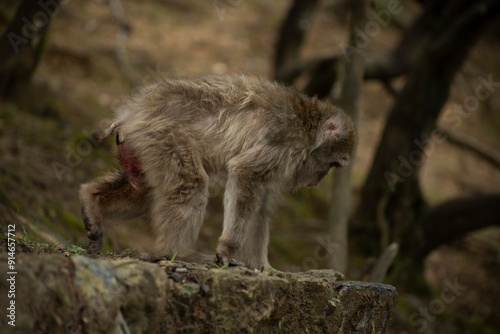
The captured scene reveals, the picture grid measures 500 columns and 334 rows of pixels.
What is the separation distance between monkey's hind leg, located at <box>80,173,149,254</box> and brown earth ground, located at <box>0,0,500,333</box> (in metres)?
0.56

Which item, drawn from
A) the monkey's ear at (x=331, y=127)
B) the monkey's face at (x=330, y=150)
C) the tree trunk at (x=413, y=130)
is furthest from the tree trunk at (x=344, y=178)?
the tree trunk at (x=413, y=130)

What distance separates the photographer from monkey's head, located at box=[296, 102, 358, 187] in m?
4.76

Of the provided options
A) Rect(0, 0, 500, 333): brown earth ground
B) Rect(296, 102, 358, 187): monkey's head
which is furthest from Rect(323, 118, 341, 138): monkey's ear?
Rect(0, 0, 500, 333): brown earth ground

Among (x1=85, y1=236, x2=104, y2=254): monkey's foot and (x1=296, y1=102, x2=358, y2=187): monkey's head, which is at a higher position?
(x1=296, y1=102, x2=358, y2=187): monkey's head

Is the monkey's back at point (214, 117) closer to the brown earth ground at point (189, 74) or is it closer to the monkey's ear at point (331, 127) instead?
the monkey's ear at point (331, 127)

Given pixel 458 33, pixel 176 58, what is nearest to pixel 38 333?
pixel 458 33

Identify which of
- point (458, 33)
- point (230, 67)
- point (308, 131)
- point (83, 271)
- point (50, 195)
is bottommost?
point (50, 195)

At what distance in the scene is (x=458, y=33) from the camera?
7.13 meters

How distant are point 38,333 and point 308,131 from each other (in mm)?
2777

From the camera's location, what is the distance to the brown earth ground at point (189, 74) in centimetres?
681

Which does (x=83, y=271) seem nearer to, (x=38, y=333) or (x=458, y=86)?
(x=38, y=333)

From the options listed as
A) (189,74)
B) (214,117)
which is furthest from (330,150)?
(189,74)

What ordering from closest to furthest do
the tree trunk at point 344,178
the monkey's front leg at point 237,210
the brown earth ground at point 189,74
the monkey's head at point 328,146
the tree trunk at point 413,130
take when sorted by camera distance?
the monkey's front leg at point 237,210 → the monkey's head at point 328,146 → the tree trunk at point 344,178 → the brown earth ground at point 189,74 → the tree trunk at point 413,130

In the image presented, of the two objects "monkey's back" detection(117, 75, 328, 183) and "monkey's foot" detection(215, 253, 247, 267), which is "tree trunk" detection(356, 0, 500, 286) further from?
"monkey's foot" detection(215, 253, 247, 267)
